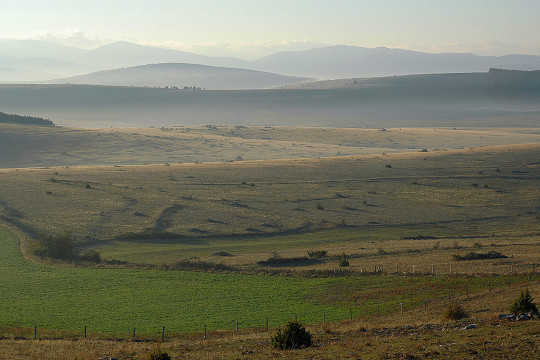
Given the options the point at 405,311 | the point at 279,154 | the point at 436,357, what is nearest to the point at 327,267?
the point at 405,311

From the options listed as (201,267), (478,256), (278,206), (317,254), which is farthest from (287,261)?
(278,206)

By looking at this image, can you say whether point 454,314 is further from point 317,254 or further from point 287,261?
point 317,254

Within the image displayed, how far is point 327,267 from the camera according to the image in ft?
131

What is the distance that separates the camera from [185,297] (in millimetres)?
32875

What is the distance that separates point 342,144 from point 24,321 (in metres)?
127

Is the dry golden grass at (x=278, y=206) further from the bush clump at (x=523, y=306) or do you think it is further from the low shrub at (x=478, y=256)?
the bush clump at (x=523, y=306)

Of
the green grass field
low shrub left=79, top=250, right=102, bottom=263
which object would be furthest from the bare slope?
the green grass field

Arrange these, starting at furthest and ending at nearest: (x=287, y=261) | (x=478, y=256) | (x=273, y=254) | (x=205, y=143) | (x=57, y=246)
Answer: (x=205, y=143), (x=57, y=246), (x=273, y=254), (x=287, y=261), (x=478, y=256)

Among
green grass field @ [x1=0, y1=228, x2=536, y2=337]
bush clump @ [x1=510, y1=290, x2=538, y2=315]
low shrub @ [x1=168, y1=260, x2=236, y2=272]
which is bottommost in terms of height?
low shrub @ [x1=168, y1=260, x2=236, y2=272]

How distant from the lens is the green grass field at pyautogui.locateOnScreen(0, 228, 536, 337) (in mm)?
28203

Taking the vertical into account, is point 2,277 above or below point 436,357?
below

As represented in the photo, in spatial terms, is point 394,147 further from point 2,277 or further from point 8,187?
point 2,277

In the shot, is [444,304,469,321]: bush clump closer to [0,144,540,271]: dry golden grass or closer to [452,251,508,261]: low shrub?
[0,144,540,271]: dry golden grass

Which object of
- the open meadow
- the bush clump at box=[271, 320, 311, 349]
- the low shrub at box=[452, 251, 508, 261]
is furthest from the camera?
the low shrub at box=[452, 251, 508, 261]
